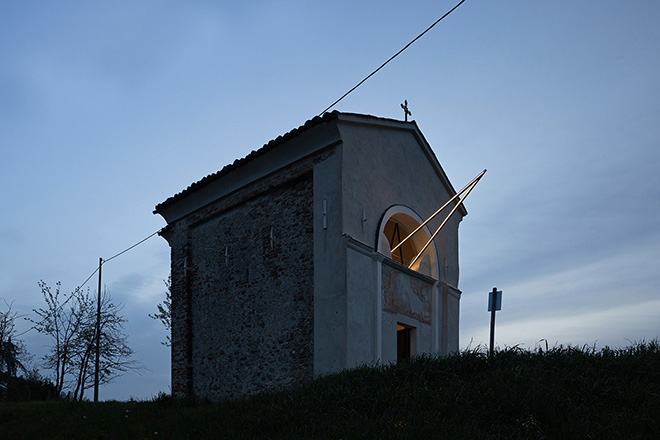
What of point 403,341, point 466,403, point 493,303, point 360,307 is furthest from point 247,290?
point 466,403

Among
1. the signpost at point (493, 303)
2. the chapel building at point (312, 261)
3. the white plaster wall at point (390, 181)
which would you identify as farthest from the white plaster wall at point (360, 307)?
the signpost at point (493, 303)

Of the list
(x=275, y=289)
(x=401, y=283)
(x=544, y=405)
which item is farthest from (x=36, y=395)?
(x=544, y=405)

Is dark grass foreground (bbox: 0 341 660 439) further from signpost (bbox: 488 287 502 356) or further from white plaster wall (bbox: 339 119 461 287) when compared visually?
white plaster wall (bbox: 339 119 461 287)

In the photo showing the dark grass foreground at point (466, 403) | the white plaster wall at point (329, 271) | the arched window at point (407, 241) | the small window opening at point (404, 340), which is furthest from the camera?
the arched window at point (407, 241)

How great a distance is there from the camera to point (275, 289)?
12984mm

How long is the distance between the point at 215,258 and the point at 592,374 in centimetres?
977

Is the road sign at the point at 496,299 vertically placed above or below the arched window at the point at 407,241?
below

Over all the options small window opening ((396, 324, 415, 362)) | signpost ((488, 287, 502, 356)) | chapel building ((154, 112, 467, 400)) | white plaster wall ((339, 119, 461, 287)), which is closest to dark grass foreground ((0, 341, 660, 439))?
signpost ((488, 287, 502, 356))

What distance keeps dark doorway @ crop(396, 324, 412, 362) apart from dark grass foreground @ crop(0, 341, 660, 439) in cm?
399

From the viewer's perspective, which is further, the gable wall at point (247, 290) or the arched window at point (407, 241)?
the arched window at point (407, 241)

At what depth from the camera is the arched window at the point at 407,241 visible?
45.7 feet

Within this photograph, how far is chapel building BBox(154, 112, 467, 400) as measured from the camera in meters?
11.8

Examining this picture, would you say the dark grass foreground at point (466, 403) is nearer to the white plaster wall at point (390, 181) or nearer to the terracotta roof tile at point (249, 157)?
the white plaster wall at point (390, 181)

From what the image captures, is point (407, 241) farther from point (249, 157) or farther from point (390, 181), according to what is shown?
point (249, 157)
